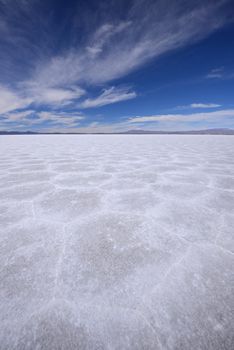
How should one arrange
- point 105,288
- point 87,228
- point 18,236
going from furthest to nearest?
point 87,228
point 18,236
point 105,288

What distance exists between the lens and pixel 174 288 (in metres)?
0.99

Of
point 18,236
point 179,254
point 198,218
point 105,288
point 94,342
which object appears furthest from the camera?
point 198,218

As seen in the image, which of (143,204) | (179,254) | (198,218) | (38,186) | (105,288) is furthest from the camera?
(38,186)

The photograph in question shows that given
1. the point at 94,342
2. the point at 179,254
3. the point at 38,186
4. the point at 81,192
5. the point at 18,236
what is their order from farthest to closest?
Result: the point at 38,186
the point at 81,192
the point at 18,236
the point at 179,254
the point at 94,342

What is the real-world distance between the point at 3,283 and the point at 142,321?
Result: 31.8 inches

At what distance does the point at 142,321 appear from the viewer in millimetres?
826

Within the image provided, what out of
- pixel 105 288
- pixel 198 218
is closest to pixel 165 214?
pixel 198 218

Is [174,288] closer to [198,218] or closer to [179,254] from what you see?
[179,254]

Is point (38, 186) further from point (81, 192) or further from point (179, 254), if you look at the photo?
point (179, 254)

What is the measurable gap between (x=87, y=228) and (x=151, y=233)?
566mm

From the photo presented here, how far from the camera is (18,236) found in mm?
1450

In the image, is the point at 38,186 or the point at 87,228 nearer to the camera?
the point at 87,228

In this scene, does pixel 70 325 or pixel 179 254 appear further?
pixel 179 254

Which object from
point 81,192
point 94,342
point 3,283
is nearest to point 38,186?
point 81,192
